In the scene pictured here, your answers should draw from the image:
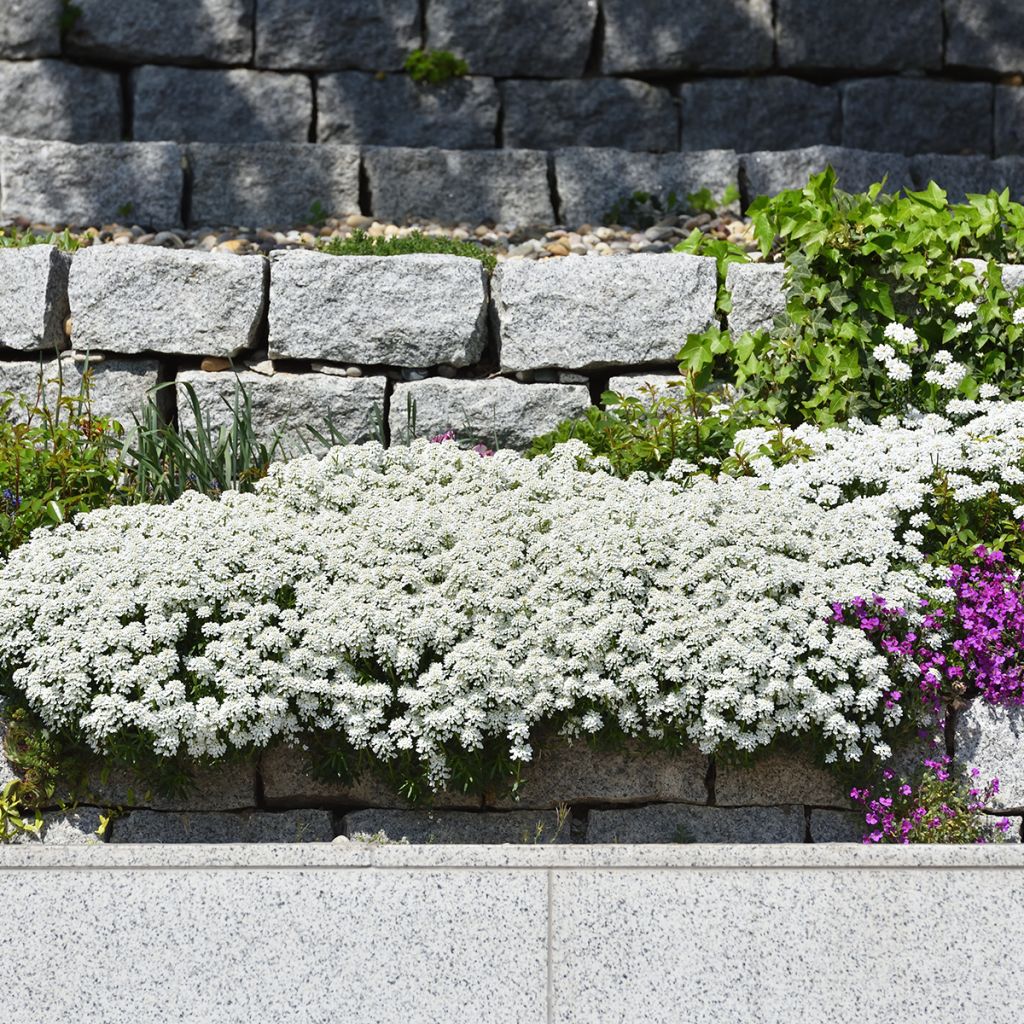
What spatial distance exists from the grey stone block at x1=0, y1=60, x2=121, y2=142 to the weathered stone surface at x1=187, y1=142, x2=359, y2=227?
1.00 m

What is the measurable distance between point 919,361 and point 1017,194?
7.19 feet

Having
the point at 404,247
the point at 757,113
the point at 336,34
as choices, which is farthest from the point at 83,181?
the point at 757,113

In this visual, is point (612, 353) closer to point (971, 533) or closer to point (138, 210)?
point (971, 533)

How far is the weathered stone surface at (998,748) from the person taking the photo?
3461 millimetres

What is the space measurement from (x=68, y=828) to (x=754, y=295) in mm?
2814

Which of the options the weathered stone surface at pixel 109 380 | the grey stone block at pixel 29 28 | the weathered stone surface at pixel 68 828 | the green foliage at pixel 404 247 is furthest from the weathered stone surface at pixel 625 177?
the weathered stone surface at pixel 68 828

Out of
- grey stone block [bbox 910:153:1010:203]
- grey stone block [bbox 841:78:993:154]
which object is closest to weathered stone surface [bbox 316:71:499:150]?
grey stone block [bbox 841:78:993:154]

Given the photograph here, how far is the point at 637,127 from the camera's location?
6.74 meters

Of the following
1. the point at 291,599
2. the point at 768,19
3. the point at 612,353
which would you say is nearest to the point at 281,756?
the point at 291,599

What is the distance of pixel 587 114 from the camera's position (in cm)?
671

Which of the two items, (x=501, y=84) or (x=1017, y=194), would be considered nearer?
(x=1017, y=194)

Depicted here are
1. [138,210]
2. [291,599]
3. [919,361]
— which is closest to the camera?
[291,599]

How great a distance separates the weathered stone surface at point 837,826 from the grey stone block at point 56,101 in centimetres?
489

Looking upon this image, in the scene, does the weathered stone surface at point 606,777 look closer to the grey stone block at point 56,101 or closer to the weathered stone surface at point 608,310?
the weathered stone surface at point 608,310
